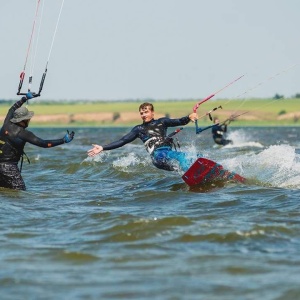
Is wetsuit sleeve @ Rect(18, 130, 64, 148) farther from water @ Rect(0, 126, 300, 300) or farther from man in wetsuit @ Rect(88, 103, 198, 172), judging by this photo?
man in wetsuit @ Rect(88, 103, 198, 172)

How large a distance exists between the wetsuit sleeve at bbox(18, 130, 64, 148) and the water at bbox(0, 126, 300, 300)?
3.39 feet

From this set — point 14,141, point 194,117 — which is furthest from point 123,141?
point 14,141

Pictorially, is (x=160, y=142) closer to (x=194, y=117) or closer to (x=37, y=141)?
(x=194, y=117)

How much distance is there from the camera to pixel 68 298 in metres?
7.92

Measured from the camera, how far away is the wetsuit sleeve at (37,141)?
15.2 metres

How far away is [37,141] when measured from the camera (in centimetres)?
1532

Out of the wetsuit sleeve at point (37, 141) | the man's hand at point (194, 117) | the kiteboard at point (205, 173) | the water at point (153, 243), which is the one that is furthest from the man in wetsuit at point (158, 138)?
the wetsuit sleeve at point (37, 141)

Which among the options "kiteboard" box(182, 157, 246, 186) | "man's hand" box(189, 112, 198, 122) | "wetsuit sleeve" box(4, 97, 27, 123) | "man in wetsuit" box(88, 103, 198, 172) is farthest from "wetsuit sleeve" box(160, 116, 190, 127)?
"wetsuit sleeve" box(4, 97, 27, 123)

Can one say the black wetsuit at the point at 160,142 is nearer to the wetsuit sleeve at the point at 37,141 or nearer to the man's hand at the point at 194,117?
the man's hand at the point at 194,117

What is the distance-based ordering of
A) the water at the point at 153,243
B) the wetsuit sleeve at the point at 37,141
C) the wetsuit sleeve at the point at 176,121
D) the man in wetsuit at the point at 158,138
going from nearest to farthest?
the water at the point at 153,243
the wetsuit sleeve at the point at 37,141
the wetsuit sleeve at the point at 176,121
the man in wetsuit at the point at 158,138

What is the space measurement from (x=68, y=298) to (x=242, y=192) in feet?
27.6

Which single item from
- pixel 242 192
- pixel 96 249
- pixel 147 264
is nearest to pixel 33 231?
pixel 96 249

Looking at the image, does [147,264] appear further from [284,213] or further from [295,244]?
[284,213]

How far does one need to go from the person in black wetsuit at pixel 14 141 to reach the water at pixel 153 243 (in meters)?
0.37
